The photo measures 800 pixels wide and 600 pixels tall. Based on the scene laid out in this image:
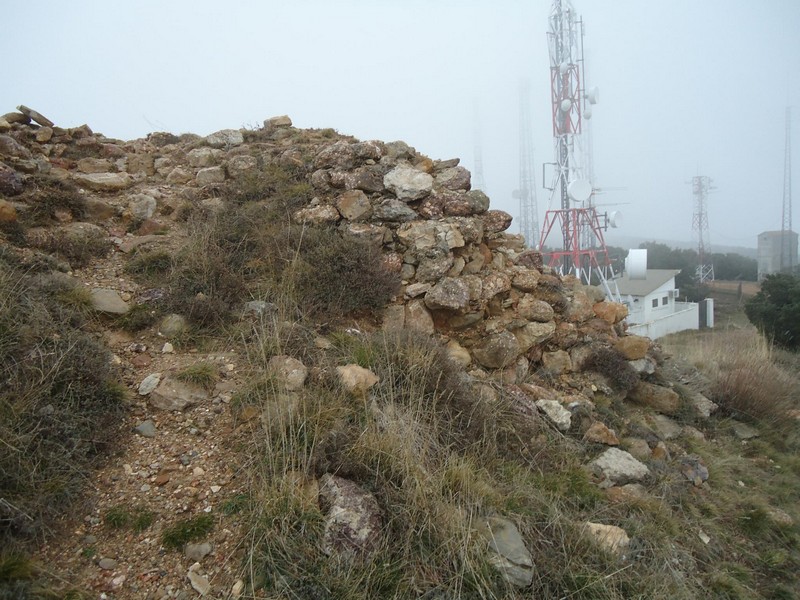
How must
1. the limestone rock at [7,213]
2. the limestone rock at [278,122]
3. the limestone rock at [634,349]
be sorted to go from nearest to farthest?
1. the limestone rock at [7,213]
2. the limestone rock at [634,349]
3. the limestone rock at [278,122]

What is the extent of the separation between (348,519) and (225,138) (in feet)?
23.4

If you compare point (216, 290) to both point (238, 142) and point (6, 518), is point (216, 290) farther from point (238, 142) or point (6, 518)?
point (238, 142)

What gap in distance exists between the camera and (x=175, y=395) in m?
3.10

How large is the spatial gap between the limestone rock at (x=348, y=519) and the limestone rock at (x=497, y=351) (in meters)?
2.49

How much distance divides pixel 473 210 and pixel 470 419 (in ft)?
10.4

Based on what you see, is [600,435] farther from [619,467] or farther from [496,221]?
[496,221]

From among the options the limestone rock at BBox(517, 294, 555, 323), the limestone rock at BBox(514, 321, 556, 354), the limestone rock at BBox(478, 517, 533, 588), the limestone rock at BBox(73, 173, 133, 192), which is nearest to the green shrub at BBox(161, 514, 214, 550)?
the limestone rock at BBox(478, 517, 533, 588)

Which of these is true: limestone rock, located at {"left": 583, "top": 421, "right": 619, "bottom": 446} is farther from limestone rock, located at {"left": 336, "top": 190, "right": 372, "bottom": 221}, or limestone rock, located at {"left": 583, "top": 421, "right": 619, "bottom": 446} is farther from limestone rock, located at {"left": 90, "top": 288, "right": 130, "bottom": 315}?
limestone rock, located at {"left": 90, "top": 288, "right": 130, "bottom": 315}

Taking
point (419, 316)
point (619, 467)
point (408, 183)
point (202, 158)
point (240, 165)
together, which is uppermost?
point (202, 158)

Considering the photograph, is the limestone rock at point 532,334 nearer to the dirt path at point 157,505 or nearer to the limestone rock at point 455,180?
the limestone rock at point 455,180

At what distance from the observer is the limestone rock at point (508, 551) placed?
2288 mm

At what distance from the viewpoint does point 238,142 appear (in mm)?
7590

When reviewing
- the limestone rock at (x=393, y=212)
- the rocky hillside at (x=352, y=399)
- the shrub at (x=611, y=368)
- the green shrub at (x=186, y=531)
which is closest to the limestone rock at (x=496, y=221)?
the rocky hillside at (x=352, y=399)

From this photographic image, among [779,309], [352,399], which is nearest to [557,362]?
[352,399]
